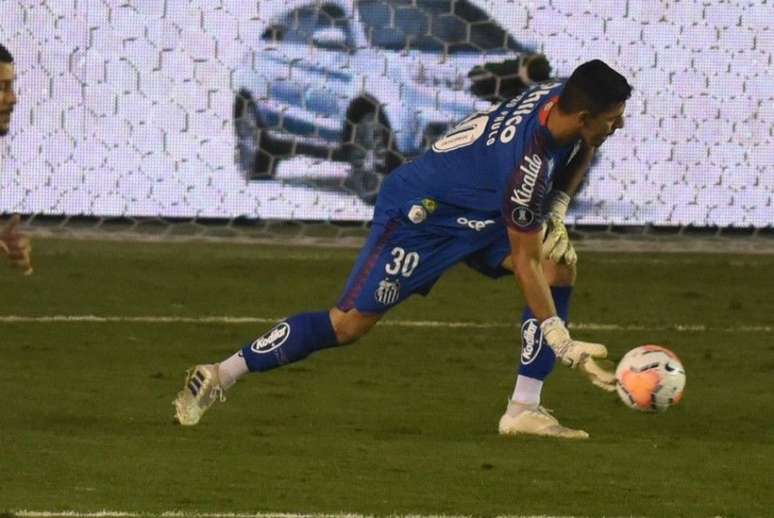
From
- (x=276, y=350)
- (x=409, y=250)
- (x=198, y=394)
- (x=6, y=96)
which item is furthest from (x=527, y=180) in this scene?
(x=6, y=96)

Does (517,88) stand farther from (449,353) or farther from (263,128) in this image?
(449,353)

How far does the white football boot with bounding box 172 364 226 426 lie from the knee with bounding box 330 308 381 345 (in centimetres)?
48

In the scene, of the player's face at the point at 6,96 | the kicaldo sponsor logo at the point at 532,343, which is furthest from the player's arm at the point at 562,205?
the player's face at the point at 6,96

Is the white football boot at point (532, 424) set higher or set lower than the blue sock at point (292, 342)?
lower

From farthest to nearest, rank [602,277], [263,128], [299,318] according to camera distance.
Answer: [263,128], [602,277], [299,318]

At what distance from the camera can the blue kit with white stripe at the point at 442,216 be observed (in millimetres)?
7742

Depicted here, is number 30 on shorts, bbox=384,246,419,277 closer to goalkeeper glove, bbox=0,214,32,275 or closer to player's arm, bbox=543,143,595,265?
player's arm, bbox=543,143,595,265

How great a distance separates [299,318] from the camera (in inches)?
309

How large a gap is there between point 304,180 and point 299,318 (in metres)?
7.06

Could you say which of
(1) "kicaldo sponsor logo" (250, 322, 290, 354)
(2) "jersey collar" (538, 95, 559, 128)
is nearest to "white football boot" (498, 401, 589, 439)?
(1) "kicaldo sponsor logo" (250, 322, 290, 354)

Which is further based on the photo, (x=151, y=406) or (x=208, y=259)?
(x=208, y=259)

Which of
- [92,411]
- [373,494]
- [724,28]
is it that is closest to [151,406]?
[92,411]

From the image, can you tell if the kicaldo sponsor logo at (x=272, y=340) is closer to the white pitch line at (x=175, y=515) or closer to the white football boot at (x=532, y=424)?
the white football boot at (x=532, y=424)

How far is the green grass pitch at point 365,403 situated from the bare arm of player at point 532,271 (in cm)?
53
